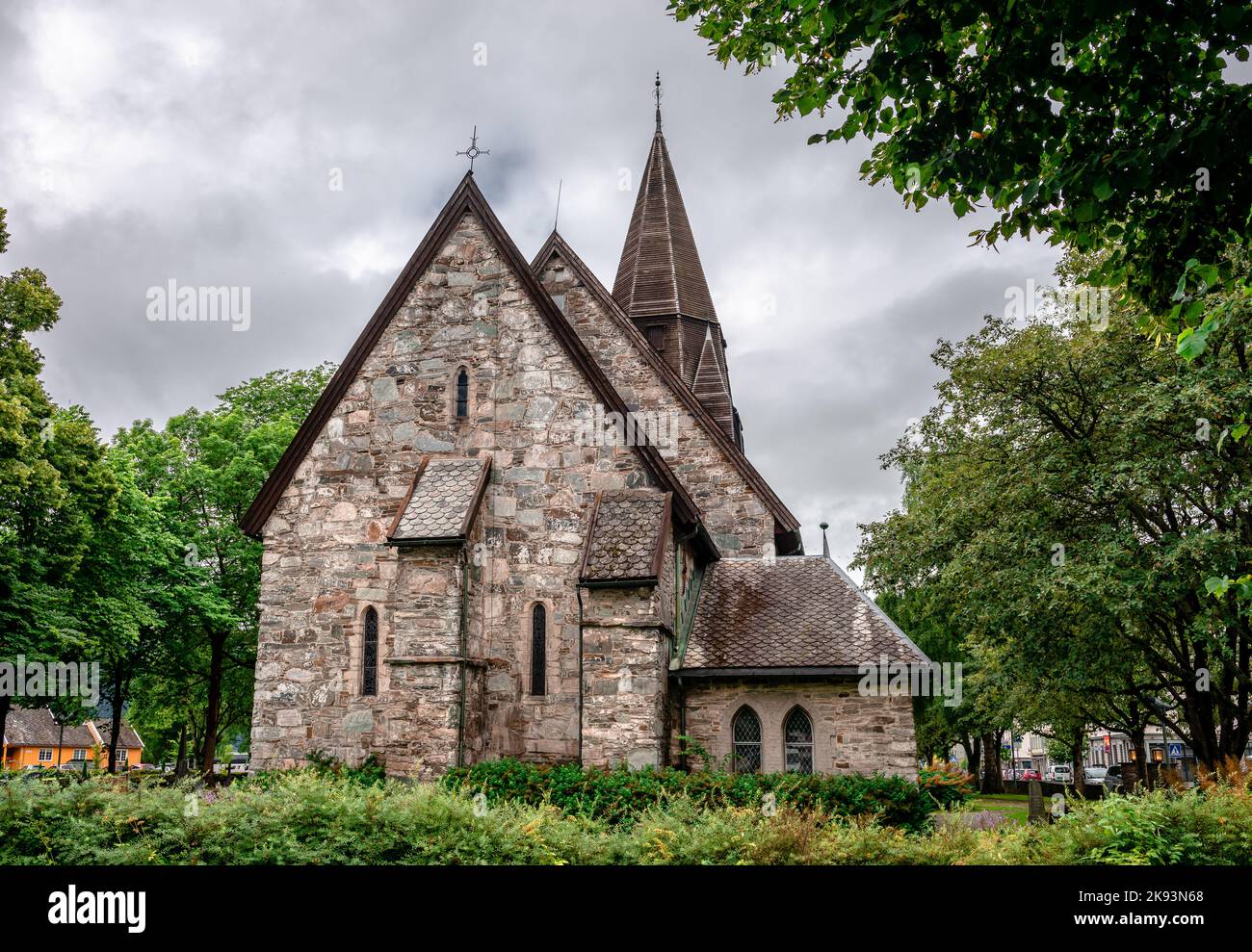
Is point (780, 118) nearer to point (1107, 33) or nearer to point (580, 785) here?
point (1107, 33)

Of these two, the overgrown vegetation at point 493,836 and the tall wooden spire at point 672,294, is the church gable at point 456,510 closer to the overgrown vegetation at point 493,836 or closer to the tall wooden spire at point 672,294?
the overgrown vegetation at point 493,836

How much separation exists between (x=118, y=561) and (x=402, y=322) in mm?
14891

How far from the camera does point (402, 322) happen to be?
16.6m

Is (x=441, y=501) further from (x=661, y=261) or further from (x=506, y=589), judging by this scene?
(x=661, y=261)

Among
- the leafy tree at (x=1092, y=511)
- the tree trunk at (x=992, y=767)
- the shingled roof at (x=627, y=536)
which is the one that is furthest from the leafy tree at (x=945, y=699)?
the shingled roof at (x=627, y=536)

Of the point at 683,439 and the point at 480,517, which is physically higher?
the point at 683,439

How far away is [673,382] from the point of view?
2038 cm

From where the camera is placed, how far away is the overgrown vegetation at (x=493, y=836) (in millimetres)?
8094

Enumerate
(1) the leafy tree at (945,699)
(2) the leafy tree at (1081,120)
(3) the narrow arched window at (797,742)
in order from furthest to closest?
(1) the leafy tree at (945,699) → (3) the narrow arched window at (797,742) → (2) the leafy tree at (1081,120)

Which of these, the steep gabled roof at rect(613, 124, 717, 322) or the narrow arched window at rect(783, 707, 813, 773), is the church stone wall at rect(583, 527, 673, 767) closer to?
the narrow arched window at rect(783, 707, 813, 773)

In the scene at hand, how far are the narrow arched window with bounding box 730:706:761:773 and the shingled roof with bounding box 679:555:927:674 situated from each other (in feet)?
3.26

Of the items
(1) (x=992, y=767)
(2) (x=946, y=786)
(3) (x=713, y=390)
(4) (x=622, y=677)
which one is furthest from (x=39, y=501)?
(1) (x=992, y=767)

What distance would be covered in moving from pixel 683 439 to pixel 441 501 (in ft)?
22.2

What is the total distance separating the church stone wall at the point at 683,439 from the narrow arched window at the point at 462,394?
505 centimetres
